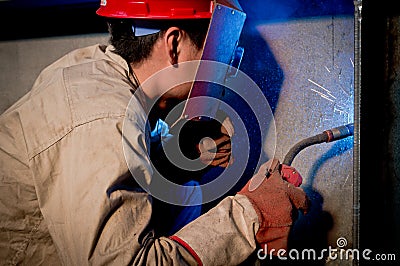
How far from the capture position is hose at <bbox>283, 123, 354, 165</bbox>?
1.49 meters

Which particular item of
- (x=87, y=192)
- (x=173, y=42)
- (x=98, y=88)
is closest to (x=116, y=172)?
(x=87, y=192)

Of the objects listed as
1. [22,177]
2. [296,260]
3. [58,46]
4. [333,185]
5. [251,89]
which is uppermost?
[58,46]

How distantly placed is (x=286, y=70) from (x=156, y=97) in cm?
52

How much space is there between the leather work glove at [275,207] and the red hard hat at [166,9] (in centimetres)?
52

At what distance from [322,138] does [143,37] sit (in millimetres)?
639

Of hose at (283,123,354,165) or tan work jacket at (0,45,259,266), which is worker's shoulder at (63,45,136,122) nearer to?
tan work jacket at (0,45,259,266)

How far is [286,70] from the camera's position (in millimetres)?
1658

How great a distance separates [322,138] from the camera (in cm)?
150

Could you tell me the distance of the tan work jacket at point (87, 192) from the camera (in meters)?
1.13

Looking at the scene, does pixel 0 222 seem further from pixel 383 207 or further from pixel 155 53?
pixel 383 207

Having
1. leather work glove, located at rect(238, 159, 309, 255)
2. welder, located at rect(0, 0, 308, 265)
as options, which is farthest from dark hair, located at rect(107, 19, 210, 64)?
leather work glove, located at rect(238, 159, 309, 255)

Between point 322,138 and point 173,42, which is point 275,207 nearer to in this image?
point 322,138

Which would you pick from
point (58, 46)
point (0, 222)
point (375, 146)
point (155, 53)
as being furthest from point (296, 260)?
point (58, 46)

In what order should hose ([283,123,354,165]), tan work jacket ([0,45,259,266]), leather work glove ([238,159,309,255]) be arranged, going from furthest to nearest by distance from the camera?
hose ([283,123,354,165]) → leather work glove ([238,159,309,255]) → tan work jacket ([0,45,259,266])
